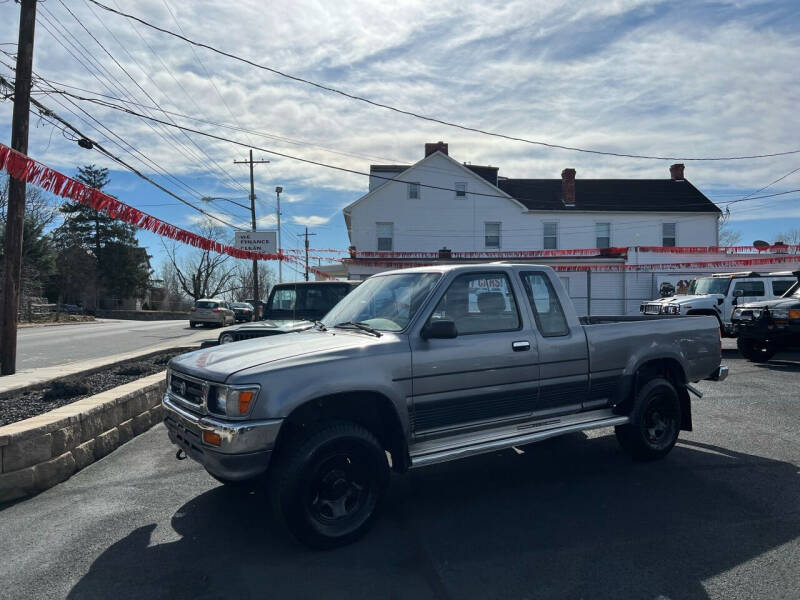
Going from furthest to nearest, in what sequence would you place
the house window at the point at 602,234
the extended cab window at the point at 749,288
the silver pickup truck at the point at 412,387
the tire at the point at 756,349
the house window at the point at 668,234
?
the house window at the point at 668,234 < the house window at the point at 602,234 < the extended cab window at the point at 749,288 < the tire at the point at 756,349 < the silver pickup truck at the point at 412,387

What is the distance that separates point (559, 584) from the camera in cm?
315

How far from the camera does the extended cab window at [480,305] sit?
172 inches

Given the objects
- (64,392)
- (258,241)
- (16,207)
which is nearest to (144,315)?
(258,241)

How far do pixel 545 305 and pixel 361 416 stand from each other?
1.99 m

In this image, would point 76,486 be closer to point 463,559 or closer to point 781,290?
point 463,559

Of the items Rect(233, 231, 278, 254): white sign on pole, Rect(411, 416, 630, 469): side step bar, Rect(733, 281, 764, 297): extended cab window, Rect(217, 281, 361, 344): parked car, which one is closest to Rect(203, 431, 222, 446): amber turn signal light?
Rect(411, 416, 630, 469): side step bar

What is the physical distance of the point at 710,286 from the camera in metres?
17.1

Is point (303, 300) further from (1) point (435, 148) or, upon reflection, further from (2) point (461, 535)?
(1) point (435, 148)

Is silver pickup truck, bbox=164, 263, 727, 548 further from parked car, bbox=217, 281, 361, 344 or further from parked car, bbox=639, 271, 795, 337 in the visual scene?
parked car, bbox=639, 271, 795, 337

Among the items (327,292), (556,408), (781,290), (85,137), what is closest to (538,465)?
(556,408)

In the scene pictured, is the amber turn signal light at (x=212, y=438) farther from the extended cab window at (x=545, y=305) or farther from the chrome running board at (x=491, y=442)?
the extended cab window at (x=545, y=305)

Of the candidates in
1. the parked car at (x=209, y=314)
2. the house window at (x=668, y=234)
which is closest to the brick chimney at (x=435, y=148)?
the house window at (x=668, y=234)

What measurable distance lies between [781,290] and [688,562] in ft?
51.5

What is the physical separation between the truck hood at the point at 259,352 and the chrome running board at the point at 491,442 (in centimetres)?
90
